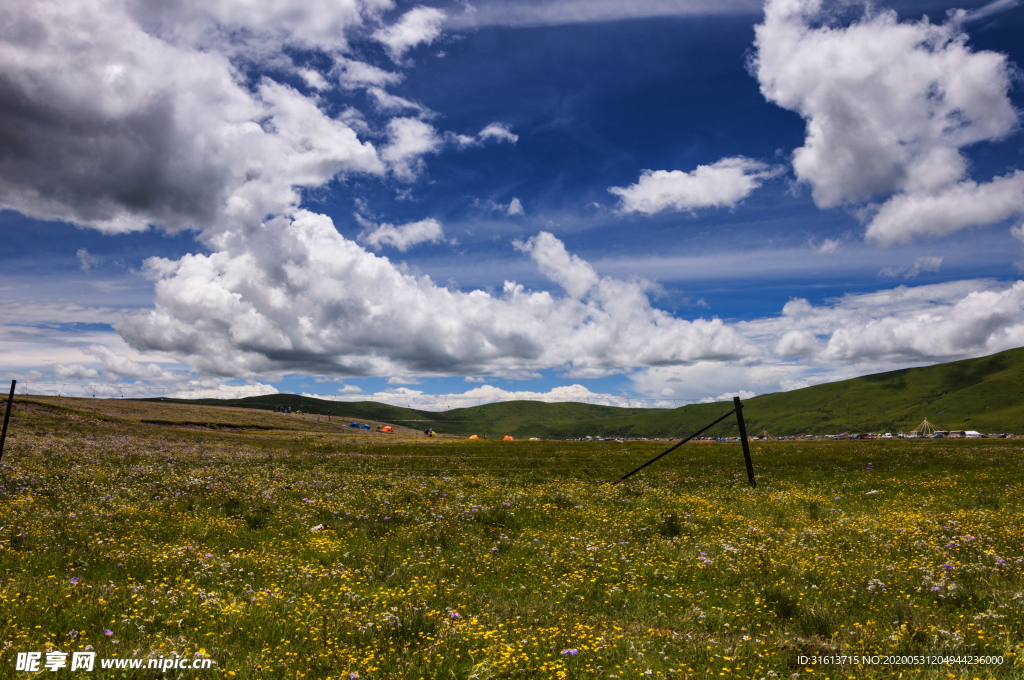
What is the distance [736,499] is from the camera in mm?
19844

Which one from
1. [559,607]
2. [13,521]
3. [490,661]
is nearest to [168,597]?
[490,661]

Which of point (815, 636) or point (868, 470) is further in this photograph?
point (868, 470)

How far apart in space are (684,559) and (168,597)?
33.9 ft

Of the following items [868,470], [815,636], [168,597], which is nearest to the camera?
[815,636]

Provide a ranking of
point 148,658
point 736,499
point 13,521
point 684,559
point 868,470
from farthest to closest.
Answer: point 868,470, point 736,499, point 13,521, point 684,559, point 148,658

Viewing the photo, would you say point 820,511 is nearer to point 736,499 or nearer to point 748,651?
point 736,499

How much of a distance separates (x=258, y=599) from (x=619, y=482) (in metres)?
18.9

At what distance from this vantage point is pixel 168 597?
8.09 m

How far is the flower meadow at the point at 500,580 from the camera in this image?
22.1 feet

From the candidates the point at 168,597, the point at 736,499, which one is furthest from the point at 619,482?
the point at 168,597

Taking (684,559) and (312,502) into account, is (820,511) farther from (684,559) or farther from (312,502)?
(312,502)

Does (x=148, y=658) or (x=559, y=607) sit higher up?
(x=148, y=658)

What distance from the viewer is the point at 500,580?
35.4ft

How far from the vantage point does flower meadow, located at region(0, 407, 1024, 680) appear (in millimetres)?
6730
